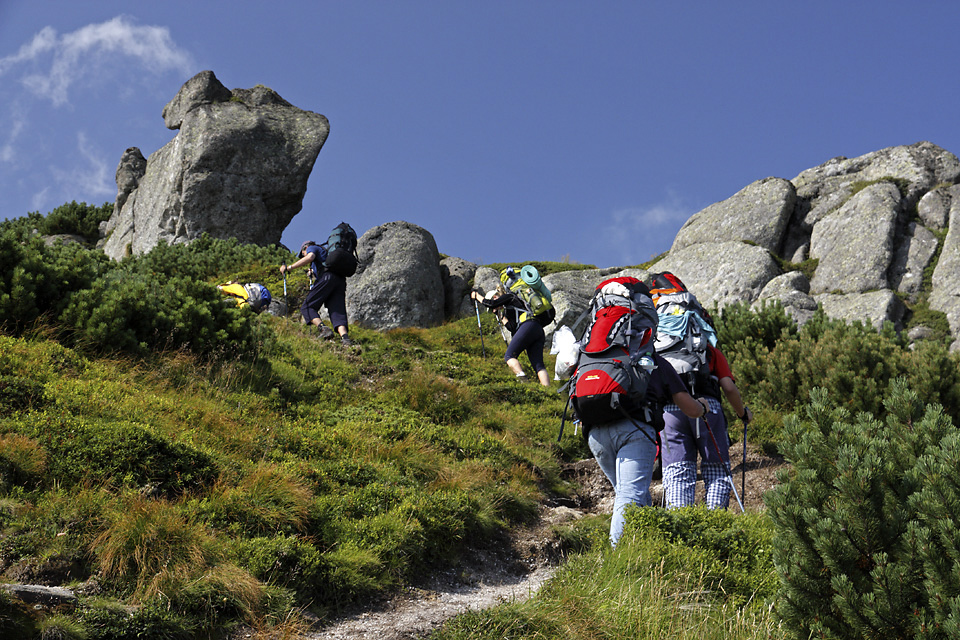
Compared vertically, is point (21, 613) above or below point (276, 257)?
below

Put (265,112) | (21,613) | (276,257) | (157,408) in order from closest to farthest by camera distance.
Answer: (21,613), (157,408), (276,257), (265,112)

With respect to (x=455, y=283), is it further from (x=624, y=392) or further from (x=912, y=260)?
(x=624, y=392)

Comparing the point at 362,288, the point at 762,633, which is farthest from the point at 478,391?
the point at 362,288

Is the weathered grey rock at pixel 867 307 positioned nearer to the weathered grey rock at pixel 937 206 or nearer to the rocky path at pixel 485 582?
the weathered grey rock at pixel 937 206

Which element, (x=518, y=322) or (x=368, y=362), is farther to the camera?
(x=518, y=322)

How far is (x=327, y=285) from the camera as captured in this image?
13000mm

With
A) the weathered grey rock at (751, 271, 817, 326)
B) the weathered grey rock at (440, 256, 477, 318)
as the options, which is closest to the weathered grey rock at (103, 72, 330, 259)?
the weathered grey rock at (440, 256, 477, 318)

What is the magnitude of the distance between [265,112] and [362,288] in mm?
12344

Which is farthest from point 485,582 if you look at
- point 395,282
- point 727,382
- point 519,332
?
point 395,282

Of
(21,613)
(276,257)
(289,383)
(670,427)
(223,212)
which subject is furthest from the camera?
(223,212)

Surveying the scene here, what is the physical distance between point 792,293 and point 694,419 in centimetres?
1328

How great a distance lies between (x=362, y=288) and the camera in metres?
20.6

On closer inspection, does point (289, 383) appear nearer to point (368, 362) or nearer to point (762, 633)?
point (368, 362)

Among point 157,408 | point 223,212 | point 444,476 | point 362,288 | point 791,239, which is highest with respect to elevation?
point 223,212
